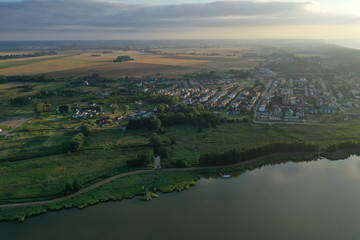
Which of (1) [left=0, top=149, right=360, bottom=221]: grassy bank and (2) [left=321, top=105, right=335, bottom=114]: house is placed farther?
(2) [left=321, top=105, right=335, bottom=114]: house

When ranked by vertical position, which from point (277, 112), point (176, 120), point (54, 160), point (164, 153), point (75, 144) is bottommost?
point (54, 160)

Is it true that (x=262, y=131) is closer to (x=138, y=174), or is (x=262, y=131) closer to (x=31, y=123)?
(x=138, y=174)

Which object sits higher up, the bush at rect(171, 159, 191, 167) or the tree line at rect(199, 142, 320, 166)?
the tree line at rect(199, 142, 320, 166)

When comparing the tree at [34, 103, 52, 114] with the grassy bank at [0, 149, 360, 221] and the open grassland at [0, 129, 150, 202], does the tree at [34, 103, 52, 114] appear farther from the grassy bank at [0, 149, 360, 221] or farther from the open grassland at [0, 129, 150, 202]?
the grassy bank at [0, 149, 360, 221]

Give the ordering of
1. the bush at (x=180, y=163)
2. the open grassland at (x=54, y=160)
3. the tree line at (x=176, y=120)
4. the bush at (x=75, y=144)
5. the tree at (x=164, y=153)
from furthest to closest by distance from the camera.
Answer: the tree line at (x=176, y=120), the bush at (x=75, y=144), the tree at (x=164, y=153), the bush at (x=180, y=163), the open grassland at (x=54, y=160)

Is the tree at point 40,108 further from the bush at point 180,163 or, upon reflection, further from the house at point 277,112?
the house at point 277,112

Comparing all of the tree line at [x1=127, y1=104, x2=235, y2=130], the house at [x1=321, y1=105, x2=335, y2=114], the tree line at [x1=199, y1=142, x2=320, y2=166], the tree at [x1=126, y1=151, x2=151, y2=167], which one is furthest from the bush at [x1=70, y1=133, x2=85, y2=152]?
the house at [x1=321, y1=105, x2=335, y2=114]

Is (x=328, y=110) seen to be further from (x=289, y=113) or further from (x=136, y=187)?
(x=136, y=187)

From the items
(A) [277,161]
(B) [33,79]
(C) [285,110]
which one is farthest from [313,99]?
(B) [33,79]

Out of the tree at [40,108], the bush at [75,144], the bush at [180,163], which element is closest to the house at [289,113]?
the bush at [180,163]

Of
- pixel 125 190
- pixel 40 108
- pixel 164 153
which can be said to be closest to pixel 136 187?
pixel 125 190

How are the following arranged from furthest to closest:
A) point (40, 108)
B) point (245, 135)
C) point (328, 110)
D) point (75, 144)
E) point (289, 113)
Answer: point (40, 108) → point (328, 110) → point (289, 113) → point (245, 135) → point (75, 144)
